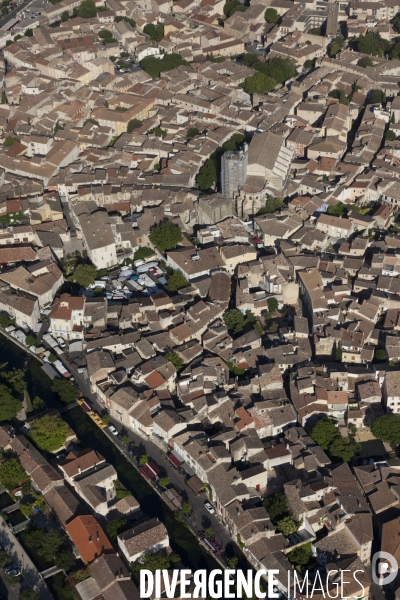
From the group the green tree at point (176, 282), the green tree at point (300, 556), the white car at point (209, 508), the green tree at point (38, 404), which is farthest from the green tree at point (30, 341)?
the green tree at point (300, 556)

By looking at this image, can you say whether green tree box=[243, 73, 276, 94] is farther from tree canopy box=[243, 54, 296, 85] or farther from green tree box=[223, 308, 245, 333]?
green tree box=[223, 308, 245, 333]

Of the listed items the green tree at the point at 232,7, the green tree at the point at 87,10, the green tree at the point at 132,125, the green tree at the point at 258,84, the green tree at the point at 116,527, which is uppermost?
the green tree at the point at 87,10

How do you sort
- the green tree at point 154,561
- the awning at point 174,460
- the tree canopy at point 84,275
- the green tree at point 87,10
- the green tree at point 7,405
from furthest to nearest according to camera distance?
1. the green tree at point 87,10
2. the tree canopy at point 84,275
3. the green tree at point 7,405
4. the awning at point 174,460
5. the green tree at point 154,561

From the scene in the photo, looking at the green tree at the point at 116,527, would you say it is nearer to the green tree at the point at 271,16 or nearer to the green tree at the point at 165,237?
the green tree at the point at 165,237

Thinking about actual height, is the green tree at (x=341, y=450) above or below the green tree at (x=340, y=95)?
below

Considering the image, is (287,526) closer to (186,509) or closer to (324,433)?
(186,509)

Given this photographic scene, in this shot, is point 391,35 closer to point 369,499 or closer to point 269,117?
point 269,117
